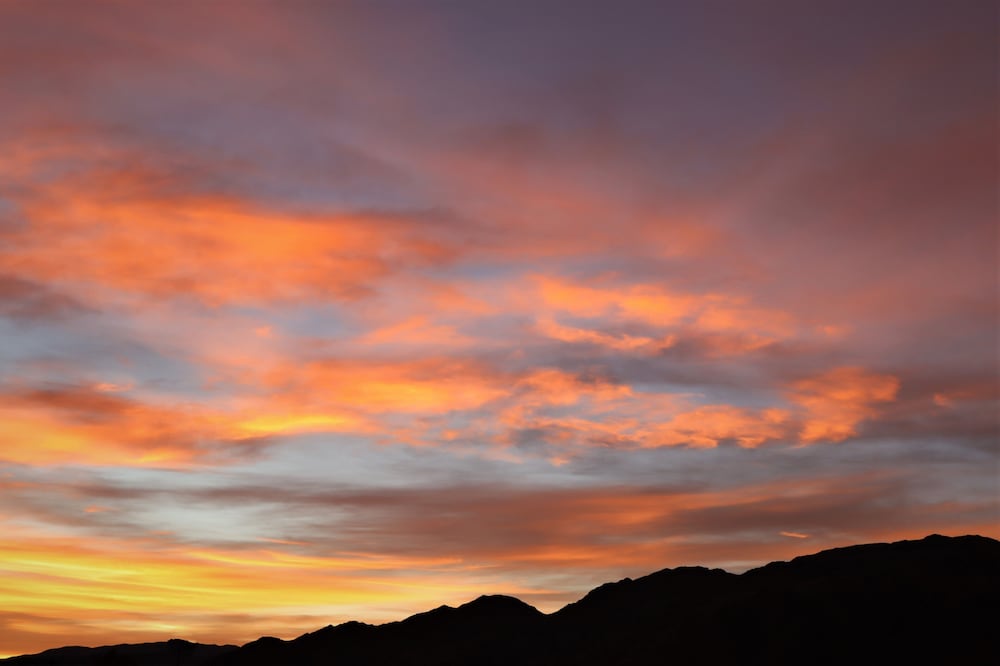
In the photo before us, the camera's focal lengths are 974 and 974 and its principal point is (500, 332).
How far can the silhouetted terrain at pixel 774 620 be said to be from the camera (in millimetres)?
120625

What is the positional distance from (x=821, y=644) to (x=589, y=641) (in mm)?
52294

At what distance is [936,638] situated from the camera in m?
119

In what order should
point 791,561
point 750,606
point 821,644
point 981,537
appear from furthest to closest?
point 791,561
point 981,537
point 750,606
point 821,644

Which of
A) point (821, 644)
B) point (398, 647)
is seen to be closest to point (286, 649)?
point (398, 647)

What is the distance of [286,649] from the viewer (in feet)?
643

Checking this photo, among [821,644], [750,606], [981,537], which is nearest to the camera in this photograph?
[821,644]

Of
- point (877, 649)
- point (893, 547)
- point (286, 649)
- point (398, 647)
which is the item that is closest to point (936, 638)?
point (877, 649)

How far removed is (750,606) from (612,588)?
2136 inches

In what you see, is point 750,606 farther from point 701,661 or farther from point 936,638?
point 936,638

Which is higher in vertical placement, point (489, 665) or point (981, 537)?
point (981, 537)

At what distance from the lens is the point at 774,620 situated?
424 ft

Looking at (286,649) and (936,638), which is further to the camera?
(286,649)

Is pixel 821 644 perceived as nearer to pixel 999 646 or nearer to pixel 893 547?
pixel 999 646

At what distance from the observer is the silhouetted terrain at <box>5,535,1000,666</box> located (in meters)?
121
